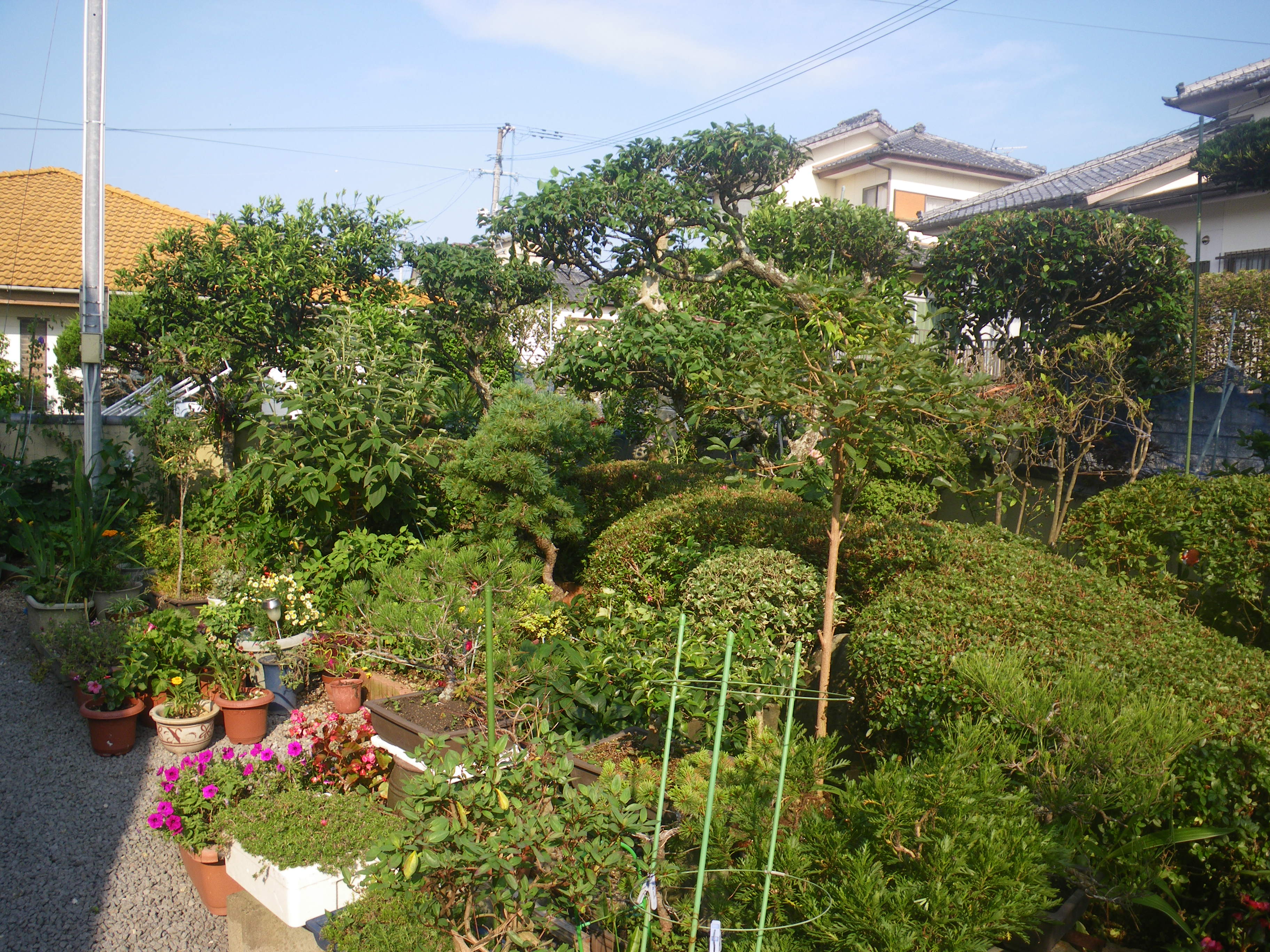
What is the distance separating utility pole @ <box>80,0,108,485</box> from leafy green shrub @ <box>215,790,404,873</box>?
4.45 metres

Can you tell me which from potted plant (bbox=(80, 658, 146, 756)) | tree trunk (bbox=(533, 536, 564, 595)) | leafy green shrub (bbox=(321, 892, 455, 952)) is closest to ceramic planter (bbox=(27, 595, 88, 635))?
potted plant (bbox=(80, 658, 146, 756))

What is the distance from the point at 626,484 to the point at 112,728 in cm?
378

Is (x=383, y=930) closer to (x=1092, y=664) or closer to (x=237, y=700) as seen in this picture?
(x=1092, y=664)

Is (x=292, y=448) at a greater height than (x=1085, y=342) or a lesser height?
lesser

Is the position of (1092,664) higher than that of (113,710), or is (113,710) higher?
(1092,664)

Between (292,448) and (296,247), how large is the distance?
250cm

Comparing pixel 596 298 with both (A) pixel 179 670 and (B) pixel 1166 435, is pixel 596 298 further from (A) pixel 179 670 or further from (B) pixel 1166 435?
(B) pixel 1166 435

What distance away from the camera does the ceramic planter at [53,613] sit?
5523mm

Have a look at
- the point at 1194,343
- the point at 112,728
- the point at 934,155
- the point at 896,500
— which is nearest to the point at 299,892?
the point at 112,728

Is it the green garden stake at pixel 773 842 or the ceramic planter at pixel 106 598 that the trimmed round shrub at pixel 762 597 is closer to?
the green garden stake at pixel 773 842

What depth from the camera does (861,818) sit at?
1.94m

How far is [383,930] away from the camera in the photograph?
2406 mm

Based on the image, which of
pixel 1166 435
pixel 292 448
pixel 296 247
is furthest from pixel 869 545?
pixel 296 247

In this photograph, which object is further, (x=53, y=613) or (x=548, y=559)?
(x=548, y=559)
